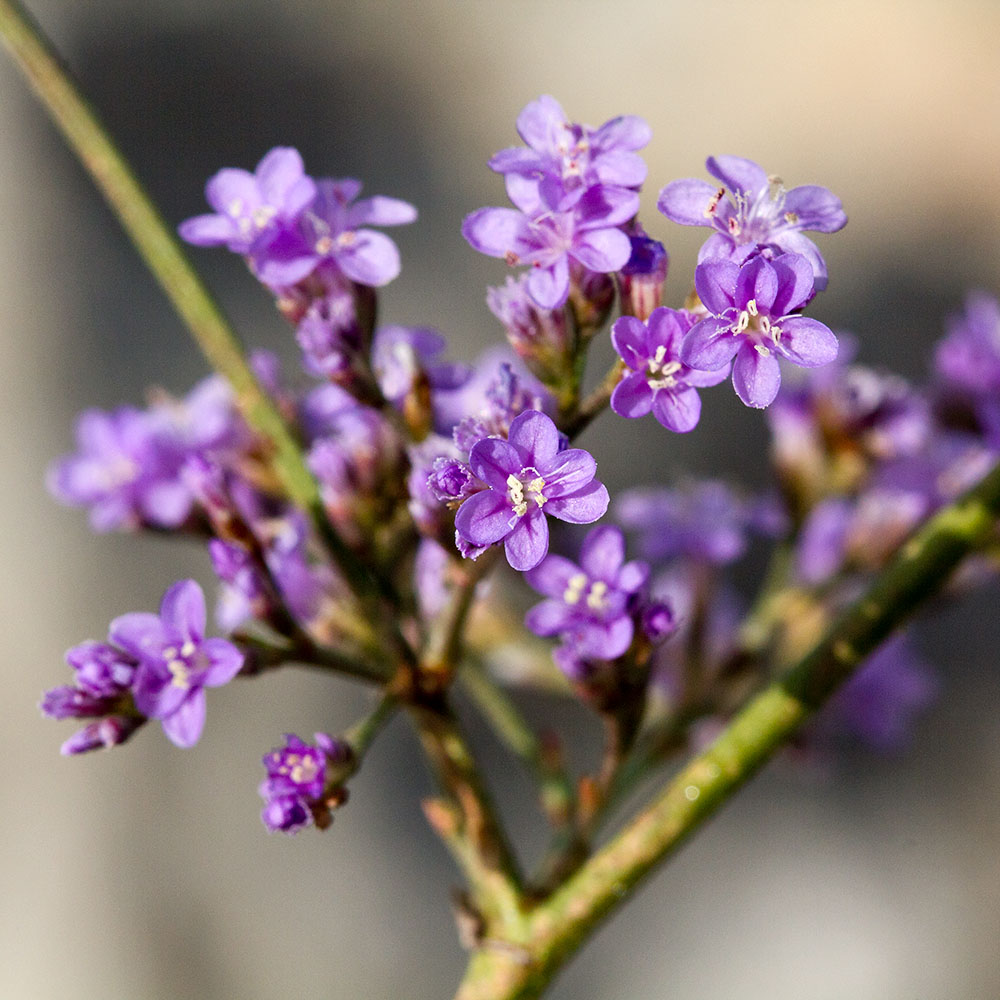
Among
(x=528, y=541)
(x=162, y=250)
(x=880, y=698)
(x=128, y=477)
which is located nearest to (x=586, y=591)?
(x=528, y=541)

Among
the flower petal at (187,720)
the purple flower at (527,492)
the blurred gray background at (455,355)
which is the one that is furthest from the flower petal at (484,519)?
the blurred gray background at (455,355)

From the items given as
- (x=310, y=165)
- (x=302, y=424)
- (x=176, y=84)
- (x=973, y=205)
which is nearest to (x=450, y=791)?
(x=302, y=424)

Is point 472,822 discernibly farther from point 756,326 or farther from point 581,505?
point 756,326

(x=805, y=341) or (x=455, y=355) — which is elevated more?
(x=455, y=355)

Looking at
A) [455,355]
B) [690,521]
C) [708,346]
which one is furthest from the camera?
[455,355]

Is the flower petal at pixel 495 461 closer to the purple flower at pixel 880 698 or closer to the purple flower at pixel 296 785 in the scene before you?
the purple flower at pixel 296 785

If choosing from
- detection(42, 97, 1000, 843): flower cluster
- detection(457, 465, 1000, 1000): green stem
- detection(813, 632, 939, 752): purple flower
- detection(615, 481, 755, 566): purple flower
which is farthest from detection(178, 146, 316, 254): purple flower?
detection(813, 632, 939, 752): purple flower

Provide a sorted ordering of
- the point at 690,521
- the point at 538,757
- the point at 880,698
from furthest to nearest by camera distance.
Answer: the point at 880,698, the point at 690,521, the point at 538,757
